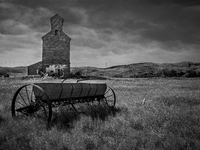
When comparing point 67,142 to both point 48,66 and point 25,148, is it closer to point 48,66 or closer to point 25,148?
point 25,148

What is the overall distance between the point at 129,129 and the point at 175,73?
132 ft

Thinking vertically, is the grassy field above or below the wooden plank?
below

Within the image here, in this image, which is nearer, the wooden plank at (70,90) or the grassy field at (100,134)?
the grassy field at (100,134)

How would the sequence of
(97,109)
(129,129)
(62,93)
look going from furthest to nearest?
(97,109)
(62,93)
(129,129)

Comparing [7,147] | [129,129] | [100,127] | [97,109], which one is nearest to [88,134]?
[100,127]

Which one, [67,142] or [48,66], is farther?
[48,66]

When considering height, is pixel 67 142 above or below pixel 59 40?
below

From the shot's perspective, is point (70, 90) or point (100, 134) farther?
point (70, 90)

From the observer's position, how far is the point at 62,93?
633 centimetres

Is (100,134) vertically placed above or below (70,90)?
below

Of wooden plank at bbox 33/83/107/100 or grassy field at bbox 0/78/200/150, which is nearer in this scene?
grassy field at bbox 0/78/200/150

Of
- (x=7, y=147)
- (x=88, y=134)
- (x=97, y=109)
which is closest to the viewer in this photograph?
(x=7, y=147)

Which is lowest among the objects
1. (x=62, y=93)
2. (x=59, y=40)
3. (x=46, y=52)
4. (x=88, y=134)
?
(x=88, y=134)

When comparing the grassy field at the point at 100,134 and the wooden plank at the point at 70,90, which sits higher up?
the wooden plank at the point at 70,90
